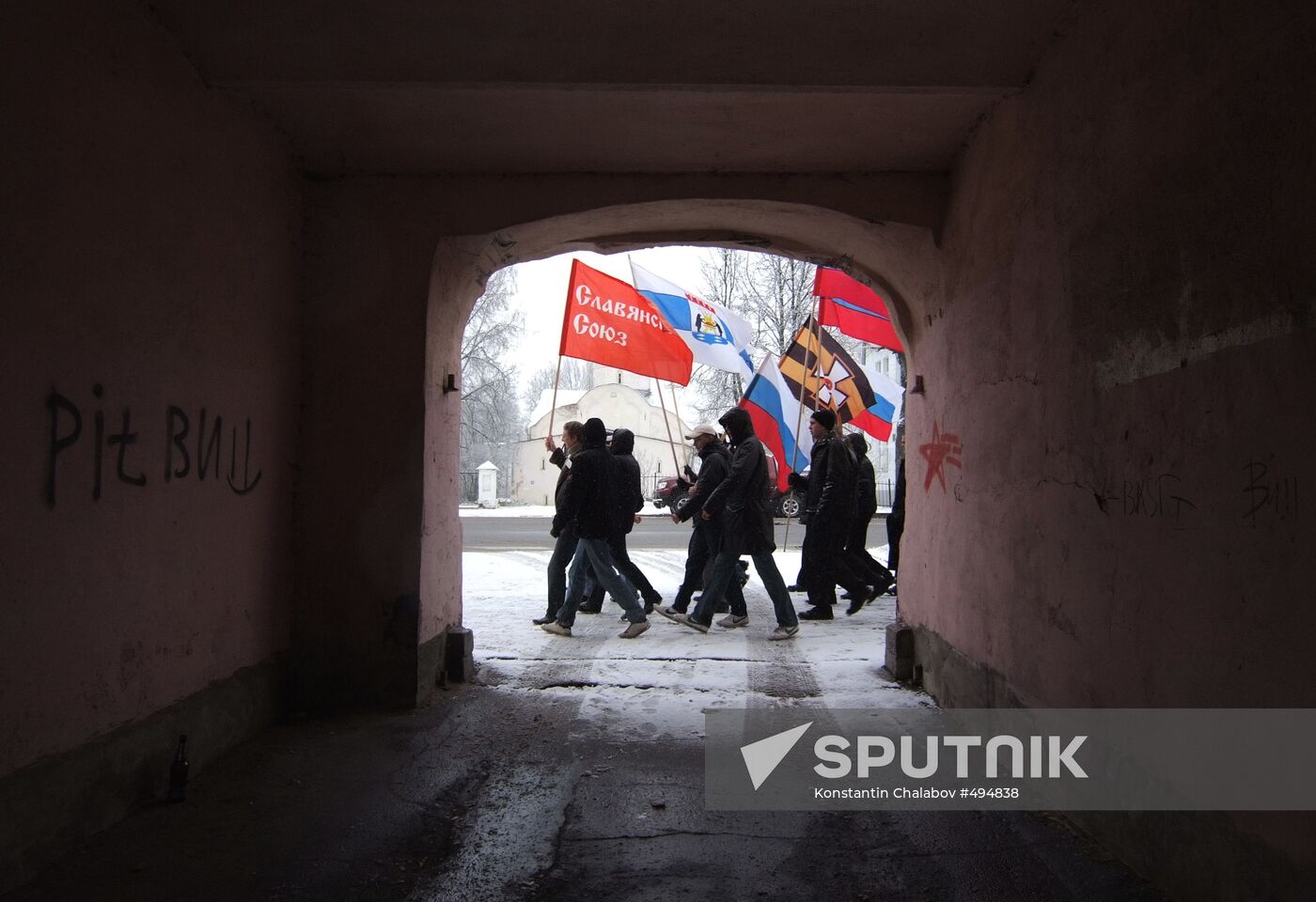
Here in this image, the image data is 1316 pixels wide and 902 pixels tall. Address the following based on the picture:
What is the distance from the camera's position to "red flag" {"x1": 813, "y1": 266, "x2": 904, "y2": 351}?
9.39 meters

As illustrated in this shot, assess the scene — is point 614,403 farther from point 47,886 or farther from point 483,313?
point 47,886

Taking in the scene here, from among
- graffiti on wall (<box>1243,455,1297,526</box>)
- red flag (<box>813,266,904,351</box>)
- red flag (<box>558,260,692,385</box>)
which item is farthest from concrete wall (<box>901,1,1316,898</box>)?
red flag (<box>558,260,692,385</box>)

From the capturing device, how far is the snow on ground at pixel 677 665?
5.57 m

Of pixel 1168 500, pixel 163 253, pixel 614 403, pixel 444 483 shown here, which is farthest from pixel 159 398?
pixel 614 403

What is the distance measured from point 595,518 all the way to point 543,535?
1153 cm

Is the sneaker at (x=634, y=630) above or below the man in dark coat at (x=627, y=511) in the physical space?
below

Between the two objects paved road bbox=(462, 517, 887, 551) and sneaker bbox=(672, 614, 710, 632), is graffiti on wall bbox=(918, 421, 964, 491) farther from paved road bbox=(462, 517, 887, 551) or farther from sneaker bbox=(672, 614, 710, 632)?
paved road bbox=(462, 517, 887, 551)

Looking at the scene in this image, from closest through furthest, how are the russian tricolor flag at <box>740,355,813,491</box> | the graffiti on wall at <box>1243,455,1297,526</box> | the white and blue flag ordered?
the graffiti on wall at <box>1243,455,1297,526</box> → the white and blue flag → the russian tricolor flag at <box>740,355,813,491</box>

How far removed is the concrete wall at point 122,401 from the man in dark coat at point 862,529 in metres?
5.79

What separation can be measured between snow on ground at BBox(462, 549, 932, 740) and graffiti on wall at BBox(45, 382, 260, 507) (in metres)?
2.32

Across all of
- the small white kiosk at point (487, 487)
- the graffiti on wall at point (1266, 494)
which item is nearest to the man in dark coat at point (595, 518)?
the graffiti on wall at point (1266, 494)

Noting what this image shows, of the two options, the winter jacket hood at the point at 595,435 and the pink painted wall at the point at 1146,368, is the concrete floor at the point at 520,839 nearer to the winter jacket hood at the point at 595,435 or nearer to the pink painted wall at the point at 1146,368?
the pink painted wall at the point at 1146,368

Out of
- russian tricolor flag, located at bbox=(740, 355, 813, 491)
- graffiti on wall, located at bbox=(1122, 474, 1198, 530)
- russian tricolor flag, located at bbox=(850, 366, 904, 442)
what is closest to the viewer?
graffiti on wall, located at bbox=(1122, 474, 1198, 530)

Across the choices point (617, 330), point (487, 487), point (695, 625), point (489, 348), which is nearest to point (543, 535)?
point (617, 330)
